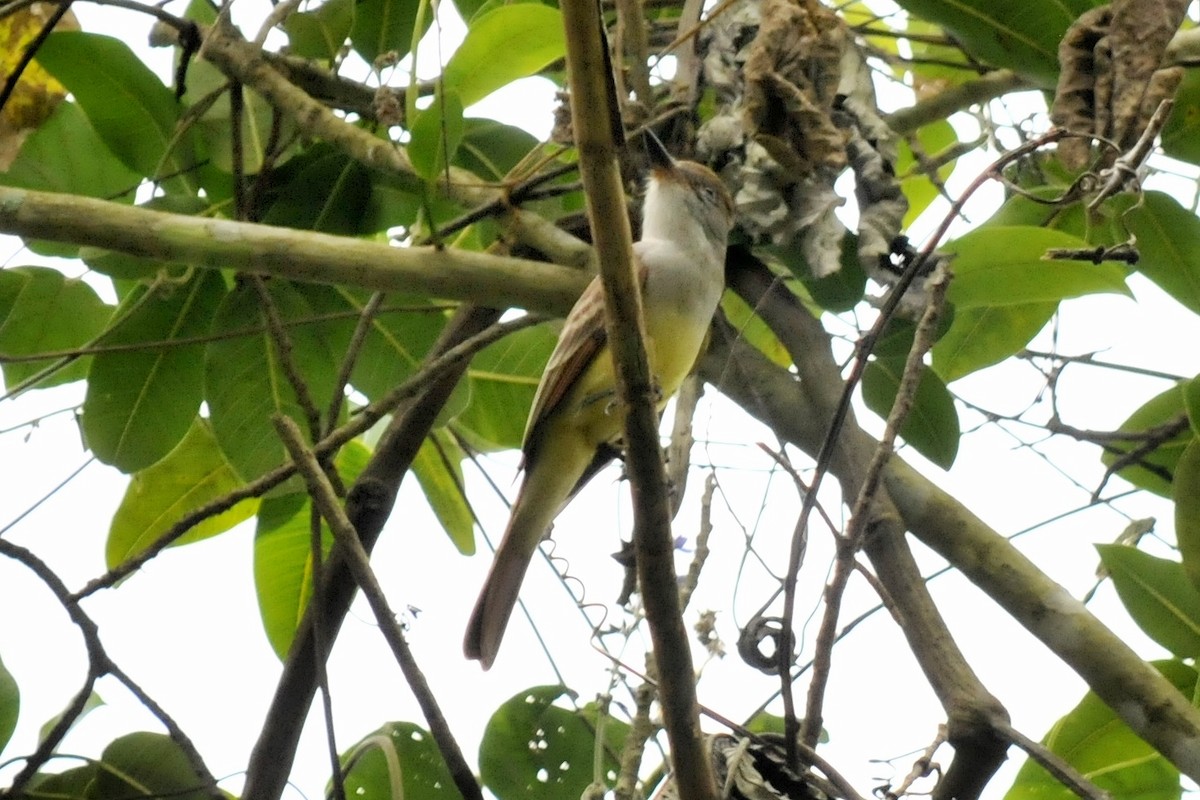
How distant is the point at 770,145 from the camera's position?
2592 millimetres

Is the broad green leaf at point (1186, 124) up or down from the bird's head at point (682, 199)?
down

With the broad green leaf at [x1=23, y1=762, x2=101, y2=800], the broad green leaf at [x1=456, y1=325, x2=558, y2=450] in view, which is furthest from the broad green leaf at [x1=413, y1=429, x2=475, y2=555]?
the broad green leaf at [x1=23, y1=762, x2=101, y2=800]

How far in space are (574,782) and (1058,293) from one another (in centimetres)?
148

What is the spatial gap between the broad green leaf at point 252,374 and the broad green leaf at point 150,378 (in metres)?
0.06

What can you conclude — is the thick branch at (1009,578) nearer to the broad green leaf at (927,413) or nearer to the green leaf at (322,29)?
the broad green leaf at (927,413)

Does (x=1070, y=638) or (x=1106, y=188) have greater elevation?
(x=1106, y=188)

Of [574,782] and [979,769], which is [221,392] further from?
[979,769]

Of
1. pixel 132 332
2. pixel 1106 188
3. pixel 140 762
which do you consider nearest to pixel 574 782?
pixel 140 762

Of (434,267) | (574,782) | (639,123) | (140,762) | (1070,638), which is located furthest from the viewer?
(639,123)

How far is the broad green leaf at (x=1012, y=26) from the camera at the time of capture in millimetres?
2680

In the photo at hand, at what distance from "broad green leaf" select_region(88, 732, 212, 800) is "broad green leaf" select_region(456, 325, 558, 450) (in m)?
1.16

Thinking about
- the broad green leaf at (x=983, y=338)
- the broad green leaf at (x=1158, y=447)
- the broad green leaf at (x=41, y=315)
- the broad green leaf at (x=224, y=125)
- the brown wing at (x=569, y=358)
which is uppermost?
the broad green leaf at (x=224, y=125)

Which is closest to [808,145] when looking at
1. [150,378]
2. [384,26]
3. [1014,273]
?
[1014,273]

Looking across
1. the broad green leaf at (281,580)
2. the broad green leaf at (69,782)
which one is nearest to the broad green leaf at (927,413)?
the broad green leaf at (281,580)
